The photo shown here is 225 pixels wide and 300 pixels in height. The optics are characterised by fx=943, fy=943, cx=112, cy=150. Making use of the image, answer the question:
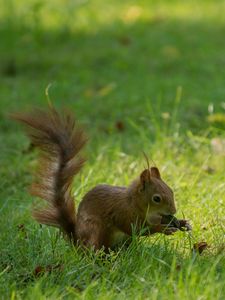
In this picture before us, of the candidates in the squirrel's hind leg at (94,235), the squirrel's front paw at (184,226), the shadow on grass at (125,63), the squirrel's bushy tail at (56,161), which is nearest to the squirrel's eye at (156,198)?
the squirrel's front paw at (184,226)

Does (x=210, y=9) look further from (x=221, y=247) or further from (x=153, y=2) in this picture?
(x=221, y=247)

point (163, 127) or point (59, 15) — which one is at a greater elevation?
point (163, 127)

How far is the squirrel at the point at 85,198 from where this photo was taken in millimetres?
4160

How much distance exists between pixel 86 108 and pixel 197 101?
2.87ft

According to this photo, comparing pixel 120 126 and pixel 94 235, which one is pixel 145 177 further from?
pixel 120 126

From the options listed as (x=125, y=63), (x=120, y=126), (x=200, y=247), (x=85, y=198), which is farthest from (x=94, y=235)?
(x=125, y=63)

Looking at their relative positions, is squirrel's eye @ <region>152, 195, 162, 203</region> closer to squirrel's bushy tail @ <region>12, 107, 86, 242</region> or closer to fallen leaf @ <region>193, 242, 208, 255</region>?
fallen leaf @ <region>193, 242, 208, 255</region>

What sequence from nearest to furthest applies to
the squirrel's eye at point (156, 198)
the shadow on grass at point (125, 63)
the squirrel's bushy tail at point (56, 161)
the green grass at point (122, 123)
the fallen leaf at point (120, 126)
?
the green grass at point (122, 123), the squirrel's eye at point (156, 198), the squirrel's bushy tail at point (56, 161), the fallen leaf at point (120, 126), the shadow on grass at point (125, 63)

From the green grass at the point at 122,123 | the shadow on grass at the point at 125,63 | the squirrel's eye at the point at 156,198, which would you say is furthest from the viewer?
the shadow on grass at the point at 125,63

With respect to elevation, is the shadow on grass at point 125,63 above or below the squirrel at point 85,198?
below

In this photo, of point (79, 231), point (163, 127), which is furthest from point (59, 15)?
point (79, 231)

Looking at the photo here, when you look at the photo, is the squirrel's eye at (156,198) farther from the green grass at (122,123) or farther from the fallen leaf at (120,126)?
the fallen leaf at (120,126)

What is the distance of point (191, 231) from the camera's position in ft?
14.2

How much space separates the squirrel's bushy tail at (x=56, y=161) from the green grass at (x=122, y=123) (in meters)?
0.12
